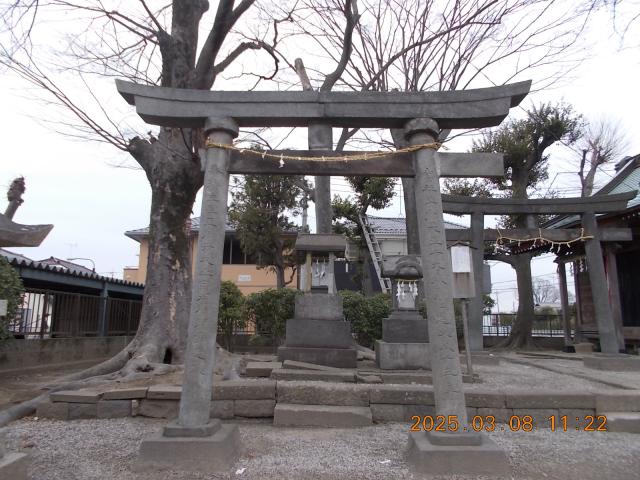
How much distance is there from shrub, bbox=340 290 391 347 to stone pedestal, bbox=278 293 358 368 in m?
4.45

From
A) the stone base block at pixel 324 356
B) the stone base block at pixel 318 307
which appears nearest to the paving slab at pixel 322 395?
the stone base block at pixel 324 356

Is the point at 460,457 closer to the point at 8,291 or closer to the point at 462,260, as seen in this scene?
the point at 462,260

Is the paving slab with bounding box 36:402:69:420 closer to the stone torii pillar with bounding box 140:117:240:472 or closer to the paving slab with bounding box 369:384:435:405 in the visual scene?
the stone torii pillar with bounding box 140:117:240:472

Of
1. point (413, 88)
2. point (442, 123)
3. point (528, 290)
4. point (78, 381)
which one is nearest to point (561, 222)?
point (528, 290)

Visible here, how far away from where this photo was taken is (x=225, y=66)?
10.3 metres

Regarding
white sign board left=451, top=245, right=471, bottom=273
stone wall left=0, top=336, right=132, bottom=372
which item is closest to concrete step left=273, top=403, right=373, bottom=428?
white sign board left=451, top=245, right=471, bottom=273

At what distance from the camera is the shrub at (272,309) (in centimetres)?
1353

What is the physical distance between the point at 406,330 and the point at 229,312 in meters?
6.73

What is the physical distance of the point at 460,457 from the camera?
3750 millimetres

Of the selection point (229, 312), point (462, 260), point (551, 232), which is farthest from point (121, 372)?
point (551, 232)

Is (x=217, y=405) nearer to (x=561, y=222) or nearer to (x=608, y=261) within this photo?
(x=608, y=261)

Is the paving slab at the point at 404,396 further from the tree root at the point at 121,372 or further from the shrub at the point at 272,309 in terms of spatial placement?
the shrub at the point at 272,309

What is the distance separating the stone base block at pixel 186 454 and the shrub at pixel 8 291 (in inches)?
243

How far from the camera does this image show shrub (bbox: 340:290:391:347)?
13320mm
